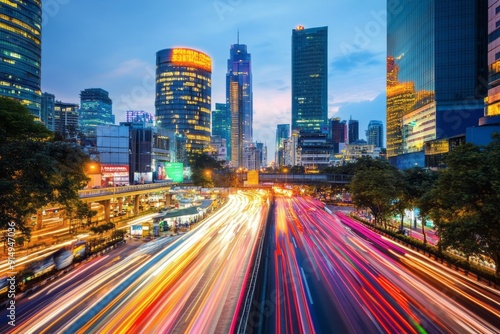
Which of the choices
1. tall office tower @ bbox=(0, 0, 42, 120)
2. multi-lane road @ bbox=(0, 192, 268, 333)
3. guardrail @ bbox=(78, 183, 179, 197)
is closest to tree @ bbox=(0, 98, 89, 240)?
multi-lane road @ bbox=(0, 192, 268, 333)

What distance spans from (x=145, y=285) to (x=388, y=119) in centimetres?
13993

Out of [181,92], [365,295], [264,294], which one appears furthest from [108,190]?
[181,92]

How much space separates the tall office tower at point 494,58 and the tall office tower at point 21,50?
118 meters

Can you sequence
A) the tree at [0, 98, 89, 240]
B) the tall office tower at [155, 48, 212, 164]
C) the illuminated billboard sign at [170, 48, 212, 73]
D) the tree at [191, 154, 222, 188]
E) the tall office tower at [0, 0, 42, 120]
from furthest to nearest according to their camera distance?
1. the tall office tower at [155, 48, 212, 164]
2. the illuminated billboard sign at [170, 48, 212, 73]
3. the tree at [191, 154, 222, 188]
4. the tall office tower at [0, 0, 42, 120]
5. the tree at [0, 98, 89, 240]

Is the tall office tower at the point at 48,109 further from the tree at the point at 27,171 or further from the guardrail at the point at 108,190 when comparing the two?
the tree at the point at 27,171

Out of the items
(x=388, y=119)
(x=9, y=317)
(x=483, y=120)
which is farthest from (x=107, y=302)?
(x=388, y=119)

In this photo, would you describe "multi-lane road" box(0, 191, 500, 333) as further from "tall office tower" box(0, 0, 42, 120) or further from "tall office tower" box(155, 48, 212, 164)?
"tall office tower" box(155, 48, 212, 164)

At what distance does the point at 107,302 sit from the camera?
18.6 metres

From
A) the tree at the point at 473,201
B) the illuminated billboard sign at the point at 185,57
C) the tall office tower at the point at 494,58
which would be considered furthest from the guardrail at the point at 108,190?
the illuminated billboard sign at the point at 185,57

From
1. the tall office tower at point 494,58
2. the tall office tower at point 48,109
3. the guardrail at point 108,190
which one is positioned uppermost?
the tall office tower at point 48,109

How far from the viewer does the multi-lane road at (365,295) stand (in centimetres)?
1614

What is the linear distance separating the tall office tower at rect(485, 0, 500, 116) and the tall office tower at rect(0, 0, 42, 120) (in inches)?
4663

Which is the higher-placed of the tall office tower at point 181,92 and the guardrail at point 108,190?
the tall office tower at point 181,92

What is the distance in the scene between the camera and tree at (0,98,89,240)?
19078mm
